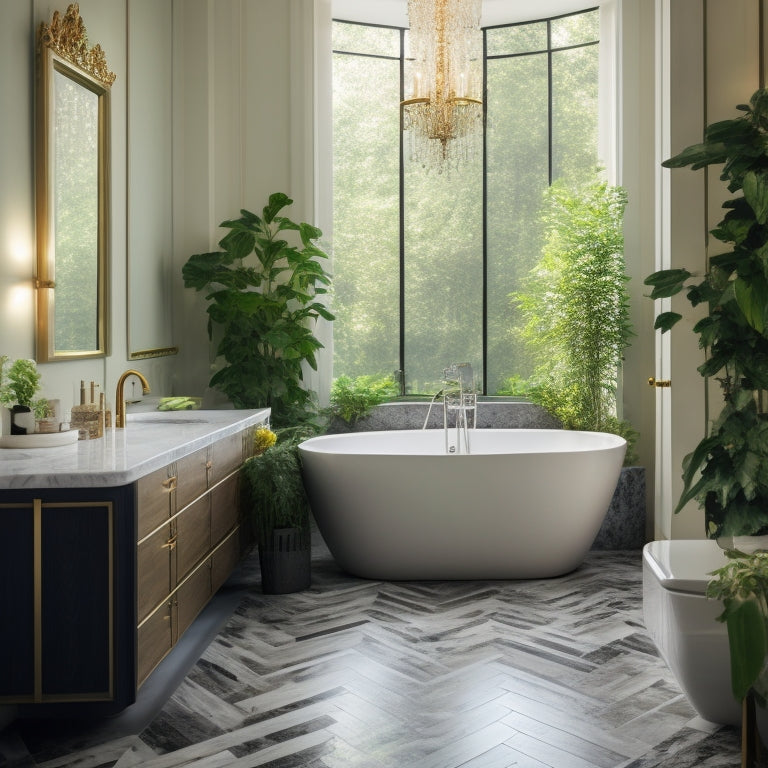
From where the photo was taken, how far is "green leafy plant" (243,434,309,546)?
4.05 m

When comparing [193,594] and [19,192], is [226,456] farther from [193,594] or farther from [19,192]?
[19,192]

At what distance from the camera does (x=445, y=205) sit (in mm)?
6215

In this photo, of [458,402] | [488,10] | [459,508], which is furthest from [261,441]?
[488,10]

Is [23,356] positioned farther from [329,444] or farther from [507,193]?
[507,193]

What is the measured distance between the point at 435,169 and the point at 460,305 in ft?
3.13

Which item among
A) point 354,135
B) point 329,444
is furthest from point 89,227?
point 354,135

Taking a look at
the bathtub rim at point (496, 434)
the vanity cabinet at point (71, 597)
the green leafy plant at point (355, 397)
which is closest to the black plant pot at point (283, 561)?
the bathtub rim at point (496, 434)

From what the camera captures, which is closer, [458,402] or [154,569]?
[154,569]

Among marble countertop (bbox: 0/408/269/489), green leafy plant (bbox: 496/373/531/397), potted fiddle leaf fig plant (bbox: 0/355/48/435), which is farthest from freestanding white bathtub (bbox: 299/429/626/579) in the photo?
potted fiddle leaf fig plant (bbox: 0/355/48/435)

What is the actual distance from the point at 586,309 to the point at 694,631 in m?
2.97

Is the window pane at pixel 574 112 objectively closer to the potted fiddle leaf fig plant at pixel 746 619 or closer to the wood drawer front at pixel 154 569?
the wood drawer front at pixel 154 569

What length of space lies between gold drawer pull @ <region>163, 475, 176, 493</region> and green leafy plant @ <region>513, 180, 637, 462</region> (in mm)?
2997

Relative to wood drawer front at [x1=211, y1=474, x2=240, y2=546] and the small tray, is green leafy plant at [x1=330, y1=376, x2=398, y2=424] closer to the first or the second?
wood drawer front at [x1=211, y1=474, x2=240, y2=546]

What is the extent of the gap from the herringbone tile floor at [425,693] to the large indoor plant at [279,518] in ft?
0.36
